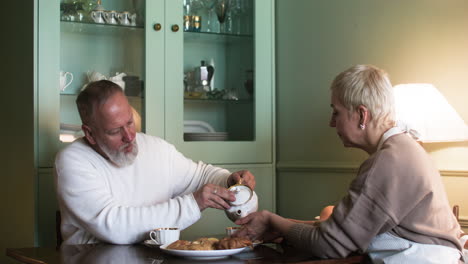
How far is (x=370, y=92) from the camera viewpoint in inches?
69.5

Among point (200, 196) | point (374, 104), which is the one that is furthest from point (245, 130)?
point (374, 104)

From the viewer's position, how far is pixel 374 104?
1.77 metres

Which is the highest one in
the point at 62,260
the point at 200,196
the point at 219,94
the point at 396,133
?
the point at 219,94

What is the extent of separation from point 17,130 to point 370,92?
219cm

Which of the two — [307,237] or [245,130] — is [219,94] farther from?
[307,237]

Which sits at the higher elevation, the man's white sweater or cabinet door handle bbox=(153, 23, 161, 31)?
cabinet door handle bbox=(153, 23, 161, 31)

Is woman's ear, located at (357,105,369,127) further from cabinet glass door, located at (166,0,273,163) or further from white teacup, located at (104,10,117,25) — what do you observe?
white teacup, located at (104,10,117,25)

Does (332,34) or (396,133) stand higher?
(332,34)

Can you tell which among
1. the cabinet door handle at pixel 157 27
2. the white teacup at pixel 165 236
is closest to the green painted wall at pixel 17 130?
the cabinet door handle at pixel 157 27

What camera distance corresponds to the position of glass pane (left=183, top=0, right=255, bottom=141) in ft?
10.8

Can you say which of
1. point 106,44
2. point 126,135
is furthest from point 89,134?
point 106,44

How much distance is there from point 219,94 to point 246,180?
1.21 m

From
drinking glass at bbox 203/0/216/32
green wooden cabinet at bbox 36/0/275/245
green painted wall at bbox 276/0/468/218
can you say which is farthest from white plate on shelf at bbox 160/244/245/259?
drinking glass at bbox 203/0/216/32

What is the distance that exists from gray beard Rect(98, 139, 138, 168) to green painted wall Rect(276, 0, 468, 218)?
1.22m
